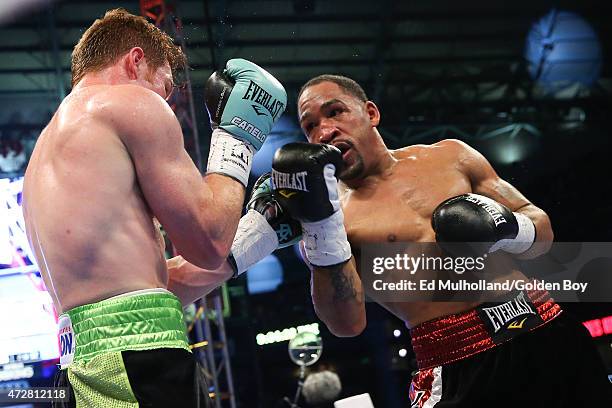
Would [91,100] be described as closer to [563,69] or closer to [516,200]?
[516,200]

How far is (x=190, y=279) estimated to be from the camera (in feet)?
7.12

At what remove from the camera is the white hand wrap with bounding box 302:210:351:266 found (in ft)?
7.59

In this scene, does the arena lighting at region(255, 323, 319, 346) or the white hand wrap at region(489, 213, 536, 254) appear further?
the arena lighting at region(255, 323, 319, 346)

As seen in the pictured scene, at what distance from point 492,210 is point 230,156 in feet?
3.07

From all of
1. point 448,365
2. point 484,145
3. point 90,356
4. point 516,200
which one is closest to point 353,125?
point 516,200

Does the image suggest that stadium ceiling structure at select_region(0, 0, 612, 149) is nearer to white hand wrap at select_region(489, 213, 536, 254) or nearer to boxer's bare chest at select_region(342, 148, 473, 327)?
boxer's bare chest at select_region(342, 148, 473, 327)

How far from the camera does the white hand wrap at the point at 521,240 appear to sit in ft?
7.73

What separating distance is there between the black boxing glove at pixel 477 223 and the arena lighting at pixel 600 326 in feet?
20.2

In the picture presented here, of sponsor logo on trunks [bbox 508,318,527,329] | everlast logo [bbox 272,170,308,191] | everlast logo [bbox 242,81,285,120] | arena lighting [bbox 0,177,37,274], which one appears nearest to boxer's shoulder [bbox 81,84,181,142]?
everlast logo [bbox 242,81,285,120]

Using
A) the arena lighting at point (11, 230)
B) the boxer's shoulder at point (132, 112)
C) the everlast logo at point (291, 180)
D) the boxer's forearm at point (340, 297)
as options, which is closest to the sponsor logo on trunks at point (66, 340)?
the boxer's shoulder at point (132, 112)

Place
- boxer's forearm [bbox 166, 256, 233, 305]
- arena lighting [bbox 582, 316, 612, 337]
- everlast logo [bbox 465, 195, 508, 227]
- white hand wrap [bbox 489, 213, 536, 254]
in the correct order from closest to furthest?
boxer's forearm [bbox 166, 256, 233, 305] < everlast logo [bbox 465, 195, 508, 227] < white hand wrap [bbox 489, 213, 536, 254] < arena lighting [bbox 582, 316, 612, 337]

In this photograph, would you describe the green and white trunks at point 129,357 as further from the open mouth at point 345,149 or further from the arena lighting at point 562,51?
the arena lighting at point 562,51

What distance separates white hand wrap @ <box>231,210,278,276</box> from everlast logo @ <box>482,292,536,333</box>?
77cm

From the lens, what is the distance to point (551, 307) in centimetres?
245
